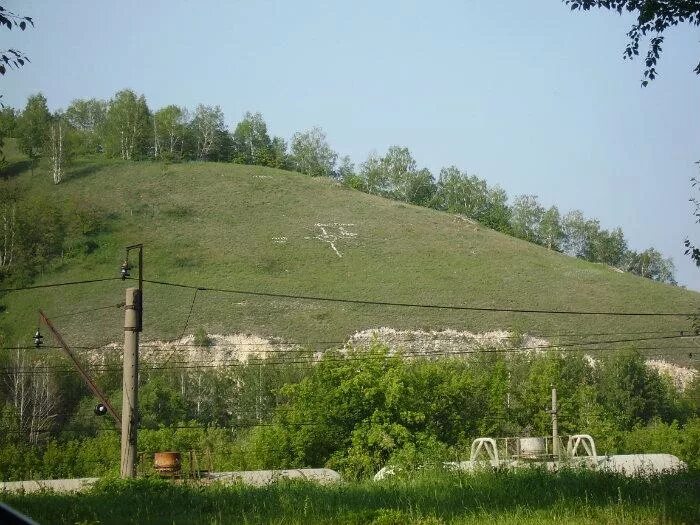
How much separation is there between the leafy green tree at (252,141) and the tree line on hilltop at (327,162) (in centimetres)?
19

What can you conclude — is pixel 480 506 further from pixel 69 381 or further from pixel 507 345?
pixel 507 345

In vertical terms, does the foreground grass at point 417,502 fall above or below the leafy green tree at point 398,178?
below

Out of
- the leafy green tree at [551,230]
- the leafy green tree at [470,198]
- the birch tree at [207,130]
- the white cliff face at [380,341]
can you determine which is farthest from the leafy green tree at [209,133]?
the white cliff face at [380,341]

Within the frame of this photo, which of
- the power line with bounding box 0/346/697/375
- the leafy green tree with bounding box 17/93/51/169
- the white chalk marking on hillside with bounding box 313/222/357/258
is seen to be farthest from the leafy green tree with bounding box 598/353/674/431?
the leafy green tree with bounding box 17/93/51/169

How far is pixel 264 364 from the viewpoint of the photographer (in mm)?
59188

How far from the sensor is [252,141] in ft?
509

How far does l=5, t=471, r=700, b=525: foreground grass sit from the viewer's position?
8406 millimetres

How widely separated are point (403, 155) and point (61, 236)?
264ft

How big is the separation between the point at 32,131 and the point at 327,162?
56094 millimetres

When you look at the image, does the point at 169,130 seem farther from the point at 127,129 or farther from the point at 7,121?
the point at 7,121

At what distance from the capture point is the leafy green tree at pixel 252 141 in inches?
5778

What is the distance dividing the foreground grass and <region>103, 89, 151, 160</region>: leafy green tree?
12073cm

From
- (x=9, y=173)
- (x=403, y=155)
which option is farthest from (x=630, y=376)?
(x=403, y=155)

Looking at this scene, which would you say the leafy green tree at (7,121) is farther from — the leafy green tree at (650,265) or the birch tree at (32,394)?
the leafy green tree at (650,265)
